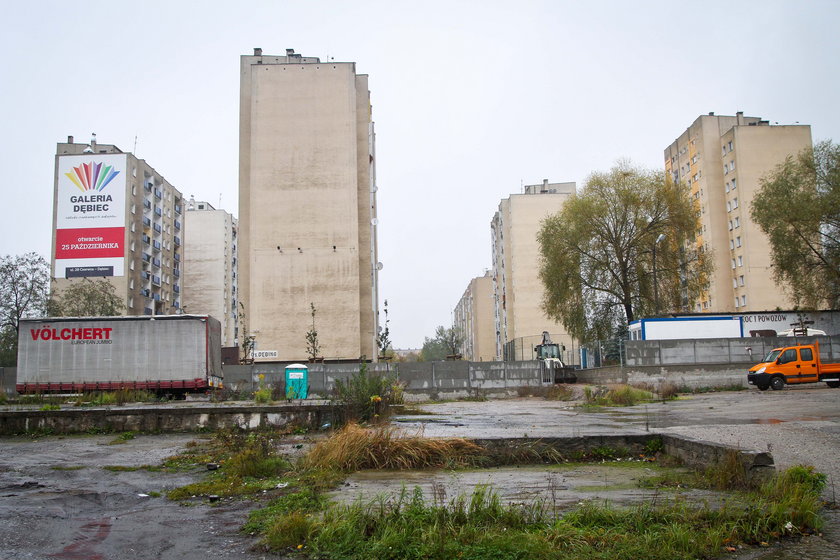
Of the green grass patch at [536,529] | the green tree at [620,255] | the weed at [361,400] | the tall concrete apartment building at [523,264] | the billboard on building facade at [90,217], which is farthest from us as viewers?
the tall concrete apartment building at [523,264]

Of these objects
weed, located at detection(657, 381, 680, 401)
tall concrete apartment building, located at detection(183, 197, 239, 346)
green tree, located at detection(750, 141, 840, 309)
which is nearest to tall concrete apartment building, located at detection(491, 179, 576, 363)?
tall concrete apartment building, located at detection(183, 197, 239, 346)

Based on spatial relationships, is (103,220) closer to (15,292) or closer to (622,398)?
(15,292)

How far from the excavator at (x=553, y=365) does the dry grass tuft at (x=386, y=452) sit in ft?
92.9

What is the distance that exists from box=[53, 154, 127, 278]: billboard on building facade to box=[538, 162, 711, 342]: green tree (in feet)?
150

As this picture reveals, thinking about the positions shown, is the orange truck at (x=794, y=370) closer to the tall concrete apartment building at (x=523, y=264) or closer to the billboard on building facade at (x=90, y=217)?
the tall concrete apartment building at (x=523, y=264)

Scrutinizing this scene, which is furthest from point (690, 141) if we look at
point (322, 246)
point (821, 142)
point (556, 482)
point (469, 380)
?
point (556, 482)

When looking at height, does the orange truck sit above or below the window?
below

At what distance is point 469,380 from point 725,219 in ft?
169

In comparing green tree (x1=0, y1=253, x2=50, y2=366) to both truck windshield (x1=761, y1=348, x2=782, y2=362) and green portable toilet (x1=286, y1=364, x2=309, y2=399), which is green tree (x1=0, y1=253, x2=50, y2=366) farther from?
truck windshield (x1=761, y1=348, x2=782, y2=362)

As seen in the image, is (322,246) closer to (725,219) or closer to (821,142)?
(821,142)

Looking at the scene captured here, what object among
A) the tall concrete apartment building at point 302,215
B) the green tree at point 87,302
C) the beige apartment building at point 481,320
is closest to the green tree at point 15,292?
the green tree at point 87,302

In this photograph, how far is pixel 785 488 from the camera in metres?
5.71

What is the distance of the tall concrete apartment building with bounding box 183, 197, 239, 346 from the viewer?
325ft

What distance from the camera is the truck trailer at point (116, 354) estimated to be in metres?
32.8
